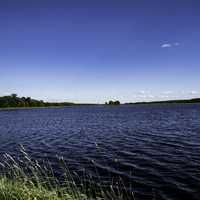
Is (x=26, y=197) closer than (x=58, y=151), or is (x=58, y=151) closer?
(x=26, y=197)

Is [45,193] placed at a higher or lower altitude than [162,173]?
higher

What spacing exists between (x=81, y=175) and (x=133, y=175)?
3.12m

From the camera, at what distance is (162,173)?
14.9 meters

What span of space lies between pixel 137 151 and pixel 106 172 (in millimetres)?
6138

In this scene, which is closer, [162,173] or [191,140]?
[162,173]

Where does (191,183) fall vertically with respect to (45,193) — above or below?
below

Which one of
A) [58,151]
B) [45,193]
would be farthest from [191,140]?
[45,193]

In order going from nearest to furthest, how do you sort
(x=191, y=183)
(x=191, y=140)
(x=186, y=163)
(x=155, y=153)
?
(x=191, y=183), (x=186, y=163), (x=155, y=153), (x=191, y=140)

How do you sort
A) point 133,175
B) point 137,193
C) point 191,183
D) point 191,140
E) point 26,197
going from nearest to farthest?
point 26,197 < point 137,193 < point 191,183 < point 133,175 < point 191,140

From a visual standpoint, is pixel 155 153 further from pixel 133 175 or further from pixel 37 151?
pixel 37 151

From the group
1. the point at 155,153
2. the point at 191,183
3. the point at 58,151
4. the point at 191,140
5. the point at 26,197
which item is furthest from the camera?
the point at 191,140

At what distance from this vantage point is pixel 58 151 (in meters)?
22.7

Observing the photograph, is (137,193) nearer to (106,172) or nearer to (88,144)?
(106,172)

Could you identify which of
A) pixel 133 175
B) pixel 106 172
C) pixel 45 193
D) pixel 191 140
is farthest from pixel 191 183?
pixel 191 140
